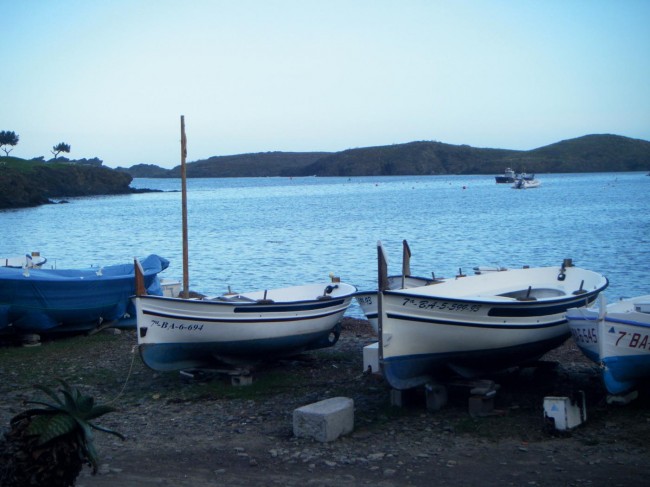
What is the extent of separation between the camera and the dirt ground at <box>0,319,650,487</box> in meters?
7.74

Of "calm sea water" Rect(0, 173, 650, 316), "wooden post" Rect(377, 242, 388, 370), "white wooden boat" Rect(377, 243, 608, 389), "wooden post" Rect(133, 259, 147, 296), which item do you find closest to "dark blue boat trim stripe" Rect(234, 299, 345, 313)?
"wooden post" Rect(133, 259, 147, 296)

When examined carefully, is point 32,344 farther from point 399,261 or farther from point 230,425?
point 399,261

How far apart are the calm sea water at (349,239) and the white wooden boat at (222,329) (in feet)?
29.9

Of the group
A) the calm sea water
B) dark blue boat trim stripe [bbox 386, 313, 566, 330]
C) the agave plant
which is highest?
the agave plant

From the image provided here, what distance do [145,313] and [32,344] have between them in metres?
5.04

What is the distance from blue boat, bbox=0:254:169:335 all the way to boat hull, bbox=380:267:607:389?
25.0 ft

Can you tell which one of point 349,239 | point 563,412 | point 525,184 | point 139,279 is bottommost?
point 349,239

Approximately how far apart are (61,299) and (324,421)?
8546 mm

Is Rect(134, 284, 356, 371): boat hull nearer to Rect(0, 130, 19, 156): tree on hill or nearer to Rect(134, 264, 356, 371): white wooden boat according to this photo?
Rect(134, 264, 356, 371): white wooden boat

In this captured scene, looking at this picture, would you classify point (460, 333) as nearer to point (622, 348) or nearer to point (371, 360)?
point (622, 348)

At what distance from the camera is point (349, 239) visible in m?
48.7

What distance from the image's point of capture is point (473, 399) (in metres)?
9.67

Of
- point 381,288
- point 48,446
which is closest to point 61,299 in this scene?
point 381,288

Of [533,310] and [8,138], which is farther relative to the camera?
[8,138]
